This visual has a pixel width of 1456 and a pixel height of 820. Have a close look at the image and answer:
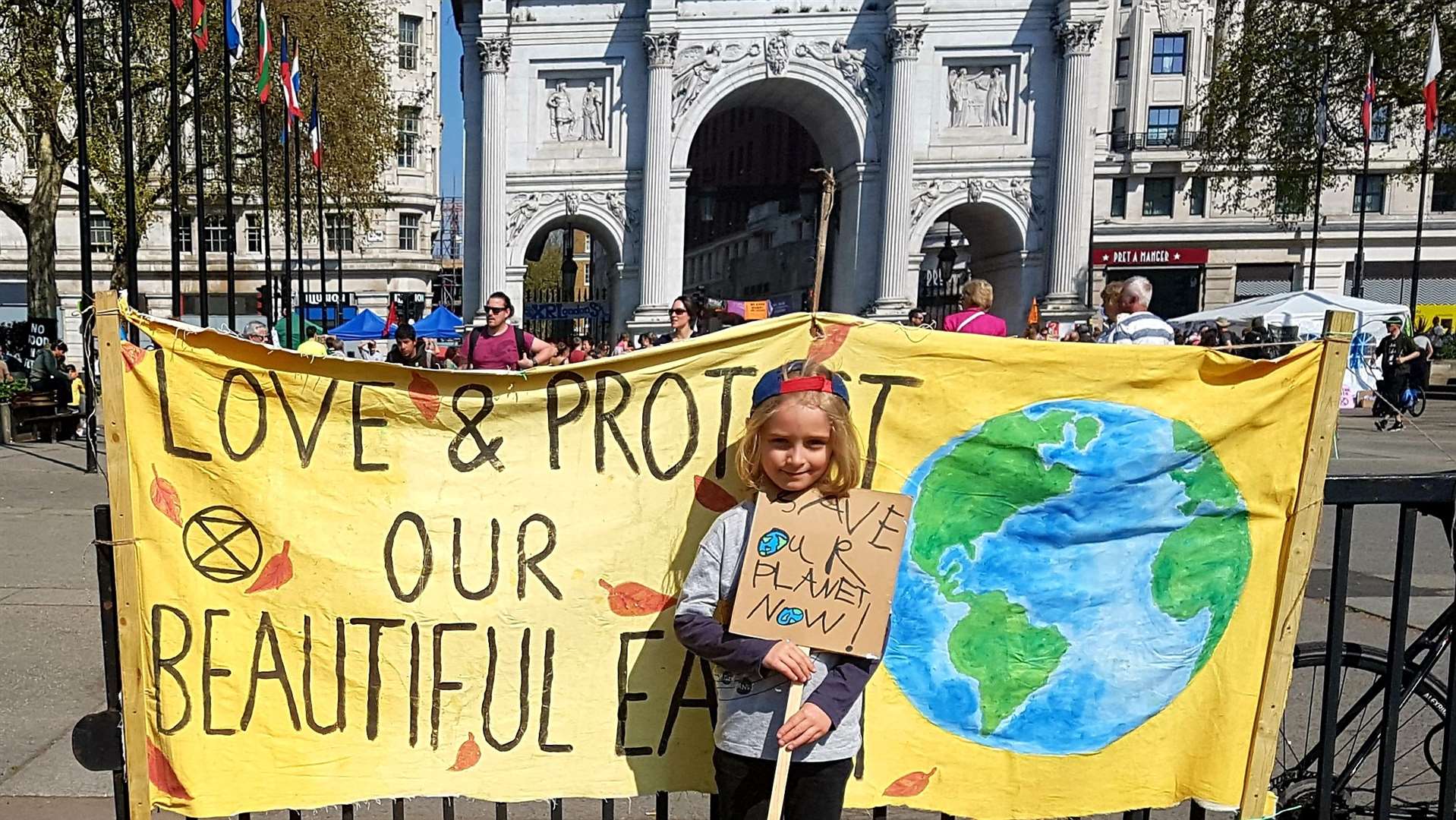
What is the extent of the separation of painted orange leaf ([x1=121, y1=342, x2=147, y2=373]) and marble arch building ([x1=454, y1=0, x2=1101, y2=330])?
31965mm

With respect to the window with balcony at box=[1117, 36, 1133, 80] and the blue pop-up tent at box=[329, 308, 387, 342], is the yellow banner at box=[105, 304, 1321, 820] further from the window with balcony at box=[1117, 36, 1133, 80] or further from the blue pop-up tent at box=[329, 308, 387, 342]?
the window with balcony at box=[1117, 36, 1133, 80]

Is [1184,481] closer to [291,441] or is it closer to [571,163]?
[291,441]

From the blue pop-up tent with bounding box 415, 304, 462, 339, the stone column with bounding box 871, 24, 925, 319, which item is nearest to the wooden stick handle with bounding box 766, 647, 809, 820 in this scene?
the blue pop-up tent with bounding box 415, 304, 462, 339

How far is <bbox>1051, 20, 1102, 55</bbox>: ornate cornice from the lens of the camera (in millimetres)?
33406

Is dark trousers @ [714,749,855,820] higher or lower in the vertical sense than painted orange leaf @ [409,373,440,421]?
lower

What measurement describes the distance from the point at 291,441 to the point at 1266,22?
112 ft

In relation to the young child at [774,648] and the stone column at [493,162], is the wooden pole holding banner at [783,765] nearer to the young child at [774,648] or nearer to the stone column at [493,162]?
the young child at [774,648]

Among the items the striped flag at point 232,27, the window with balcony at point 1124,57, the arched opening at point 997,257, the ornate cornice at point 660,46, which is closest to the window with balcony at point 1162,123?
the window with balcony at point 1124,57

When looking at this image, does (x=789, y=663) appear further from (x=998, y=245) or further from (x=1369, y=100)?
(x=998, y=245)

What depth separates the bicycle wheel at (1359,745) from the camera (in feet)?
10.3

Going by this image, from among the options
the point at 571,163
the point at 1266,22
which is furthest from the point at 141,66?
the point at 1266,22

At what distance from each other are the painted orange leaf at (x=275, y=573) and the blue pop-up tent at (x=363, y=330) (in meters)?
30.5

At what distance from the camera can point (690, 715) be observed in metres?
2.84

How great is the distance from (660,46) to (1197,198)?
3422 cm
